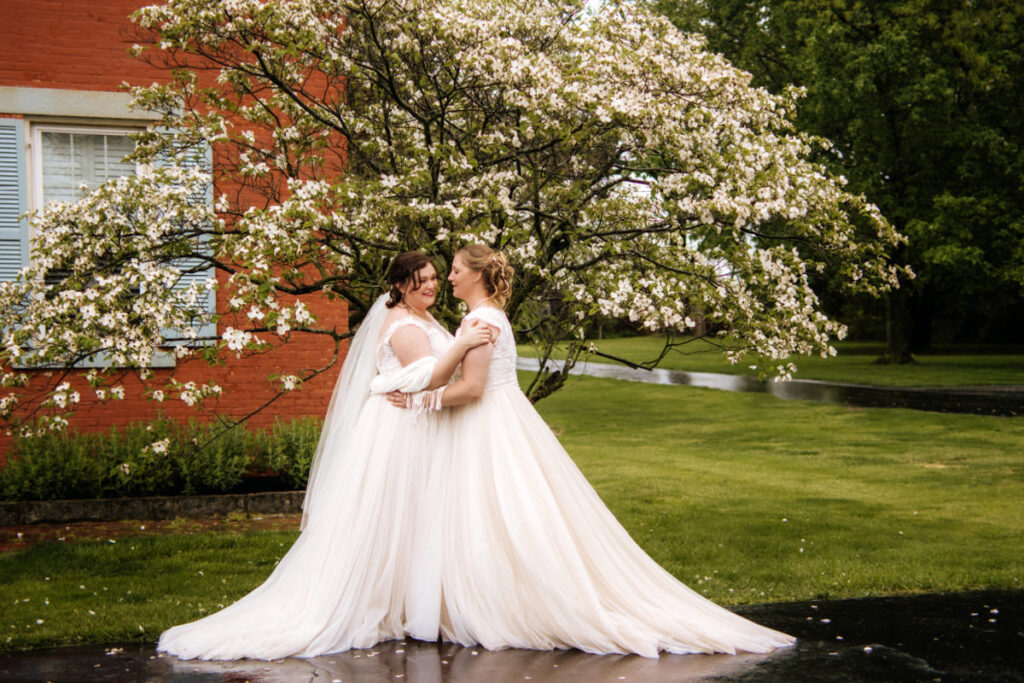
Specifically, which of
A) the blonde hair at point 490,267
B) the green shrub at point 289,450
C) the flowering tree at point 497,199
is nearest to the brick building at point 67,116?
the green shrub at point 289,450

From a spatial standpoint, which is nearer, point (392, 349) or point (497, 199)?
point (392, 349)

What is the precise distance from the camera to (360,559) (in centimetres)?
581

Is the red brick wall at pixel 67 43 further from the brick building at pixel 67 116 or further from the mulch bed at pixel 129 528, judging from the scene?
the mulch bed at pixel 129 528

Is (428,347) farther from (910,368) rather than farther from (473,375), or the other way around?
(910,368)

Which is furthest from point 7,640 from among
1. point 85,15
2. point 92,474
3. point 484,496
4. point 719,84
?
point 85,15

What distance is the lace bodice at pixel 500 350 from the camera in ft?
19.5

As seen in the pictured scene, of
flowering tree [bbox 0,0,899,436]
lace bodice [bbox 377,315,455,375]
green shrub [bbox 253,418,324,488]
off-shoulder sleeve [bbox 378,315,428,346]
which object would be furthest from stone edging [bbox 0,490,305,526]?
off-shoulder sleeve [bbox 378,315,428,346]

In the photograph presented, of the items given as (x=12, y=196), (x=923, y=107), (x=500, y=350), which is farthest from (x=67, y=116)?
(x=923, y=107)

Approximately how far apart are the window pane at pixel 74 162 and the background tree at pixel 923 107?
23.1 metres

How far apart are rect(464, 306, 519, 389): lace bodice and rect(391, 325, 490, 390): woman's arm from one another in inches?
4.2

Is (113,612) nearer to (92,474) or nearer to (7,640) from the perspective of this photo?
(7,640)

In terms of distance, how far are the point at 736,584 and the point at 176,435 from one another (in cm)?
615

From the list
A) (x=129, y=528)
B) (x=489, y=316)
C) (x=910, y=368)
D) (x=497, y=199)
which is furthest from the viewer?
(x=910, y=368)

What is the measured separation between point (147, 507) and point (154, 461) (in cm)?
48
